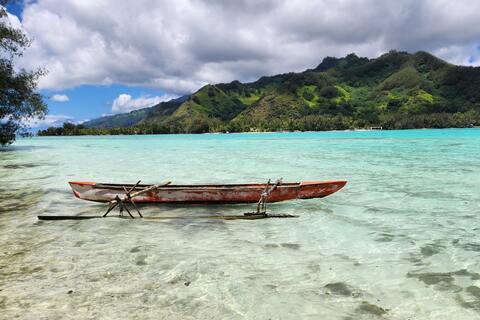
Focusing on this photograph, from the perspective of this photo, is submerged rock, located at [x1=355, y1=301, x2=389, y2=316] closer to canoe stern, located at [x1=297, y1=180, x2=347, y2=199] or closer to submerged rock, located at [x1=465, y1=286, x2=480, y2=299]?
submerged rock, located at [x1=465, y1=286, x2=480, y2=299]

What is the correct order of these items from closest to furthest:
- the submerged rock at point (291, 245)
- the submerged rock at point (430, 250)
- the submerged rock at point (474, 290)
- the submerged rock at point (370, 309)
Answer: the submerged rock at point (370, 309)
the submerged rock at point (474, 290)
the submerged rock at point (430, 250)
the submerged rock at point (291, 245)

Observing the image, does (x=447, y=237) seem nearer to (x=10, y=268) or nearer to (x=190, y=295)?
(x=190, y=295)

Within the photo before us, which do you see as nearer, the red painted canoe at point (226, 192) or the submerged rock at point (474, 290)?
the submerged rock at point (474, 290)

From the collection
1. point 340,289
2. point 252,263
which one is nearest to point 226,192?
point 252,263

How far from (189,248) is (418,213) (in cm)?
837

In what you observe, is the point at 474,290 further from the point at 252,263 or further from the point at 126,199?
the point at 126,199

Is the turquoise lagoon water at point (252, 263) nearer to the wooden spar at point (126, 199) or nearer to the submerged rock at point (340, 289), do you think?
the submerged rock at point (340, 289)

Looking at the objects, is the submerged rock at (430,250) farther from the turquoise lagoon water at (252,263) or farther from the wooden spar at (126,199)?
the wooden spar at (126,199)

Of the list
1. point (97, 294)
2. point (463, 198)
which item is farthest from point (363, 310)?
point (463, 198)

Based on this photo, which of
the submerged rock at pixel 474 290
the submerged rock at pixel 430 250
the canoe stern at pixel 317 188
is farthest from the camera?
the canoe stern at pixel 317 188

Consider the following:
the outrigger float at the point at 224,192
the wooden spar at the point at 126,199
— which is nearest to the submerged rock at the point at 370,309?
the outrigger float at the point at 224,192

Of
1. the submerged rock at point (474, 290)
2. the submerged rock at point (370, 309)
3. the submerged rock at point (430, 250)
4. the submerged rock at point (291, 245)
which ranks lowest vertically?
the submerged rock at point (430, 250)

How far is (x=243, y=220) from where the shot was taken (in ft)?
40.3

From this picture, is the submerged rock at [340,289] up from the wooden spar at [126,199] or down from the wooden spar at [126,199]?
down
